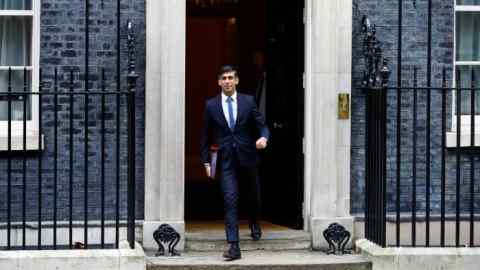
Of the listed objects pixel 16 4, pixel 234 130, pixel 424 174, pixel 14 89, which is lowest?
pixel 424 174

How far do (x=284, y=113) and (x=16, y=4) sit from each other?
3.01 metres

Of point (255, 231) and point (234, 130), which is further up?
point (234, 130)

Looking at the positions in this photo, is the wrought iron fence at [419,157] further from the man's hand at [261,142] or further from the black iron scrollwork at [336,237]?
the man's hand at [261,142]

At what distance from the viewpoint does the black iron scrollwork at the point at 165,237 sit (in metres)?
11.5

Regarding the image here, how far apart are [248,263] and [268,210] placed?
221cm

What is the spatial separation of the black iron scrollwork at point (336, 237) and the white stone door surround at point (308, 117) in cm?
10

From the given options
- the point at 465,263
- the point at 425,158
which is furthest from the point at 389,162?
the point at 465,263

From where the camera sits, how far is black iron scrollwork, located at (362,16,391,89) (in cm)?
1141

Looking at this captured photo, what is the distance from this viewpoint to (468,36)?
1240 centimetres

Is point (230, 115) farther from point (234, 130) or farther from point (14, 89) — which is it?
point (14, 89)

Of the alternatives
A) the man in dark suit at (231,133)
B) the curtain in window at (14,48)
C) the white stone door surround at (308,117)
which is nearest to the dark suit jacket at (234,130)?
the man in dark suit at (231,133)

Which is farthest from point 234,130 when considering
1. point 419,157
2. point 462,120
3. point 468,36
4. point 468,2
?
point 468,2

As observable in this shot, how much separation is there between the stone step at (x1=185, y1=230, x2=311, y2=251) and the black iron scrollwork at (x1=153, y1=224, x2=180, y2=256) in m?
0.30

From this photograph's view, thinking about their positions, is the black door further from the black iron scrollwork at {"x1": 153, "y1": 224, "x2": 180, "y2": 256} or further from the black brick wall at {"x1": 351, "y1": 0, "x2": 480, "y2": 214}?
the black iron scrollwork at {"x1": 153, "y1": 224, "x2": 180, "y2": 256}
